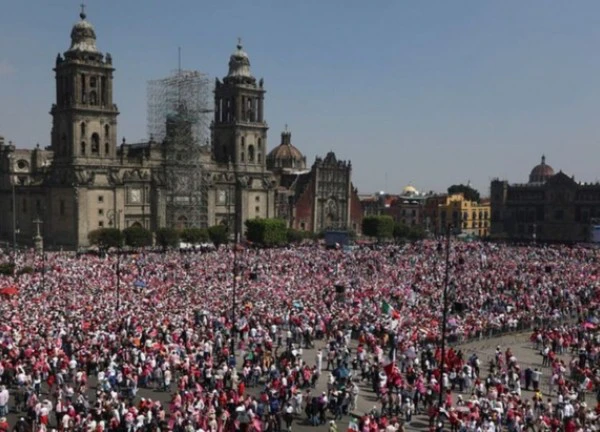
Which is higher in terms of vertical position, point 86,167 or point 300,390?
point 86,167

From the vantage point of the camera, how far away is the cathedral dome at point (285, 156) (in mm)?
121938

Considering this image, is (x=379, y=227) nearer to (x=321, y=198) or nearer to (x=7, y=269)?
(x=321, y=198)

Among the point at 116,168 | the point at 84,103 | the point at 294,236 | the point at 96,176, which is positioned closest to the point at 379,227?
the point at 294,236

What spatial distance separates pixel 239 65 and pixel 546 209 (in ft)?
182

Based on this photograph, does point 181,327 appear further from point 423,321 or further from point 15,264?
point 15,264

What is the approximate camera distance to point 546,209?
368ft

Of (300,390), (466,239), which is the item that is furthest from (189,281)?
(466,239)

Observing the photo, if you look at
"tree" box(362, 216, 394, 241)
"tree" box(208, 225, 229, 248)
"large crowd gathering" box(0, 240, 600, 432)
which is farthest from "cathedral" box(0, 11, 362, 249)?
"large crowd gathering" box(0, 240, 600, 432)

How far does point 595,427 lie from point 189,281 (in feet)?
91.6

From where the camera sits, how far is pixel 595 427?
1731 centimetres

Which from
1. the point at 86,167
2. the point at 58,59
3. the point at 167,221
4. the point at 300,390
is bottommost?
the point at 300,390

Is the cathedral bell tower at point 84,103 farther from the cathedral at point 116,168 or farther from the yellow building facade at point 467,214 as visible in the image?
the yellow building facade at point 467,214

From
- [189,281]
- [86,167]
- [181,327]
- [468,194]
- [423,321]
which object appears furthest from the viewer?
[468,194]

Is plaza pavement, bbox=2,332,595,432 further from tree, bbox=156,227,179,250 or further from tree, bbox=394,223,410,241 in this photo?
tree, bbox=394,223,410,241
